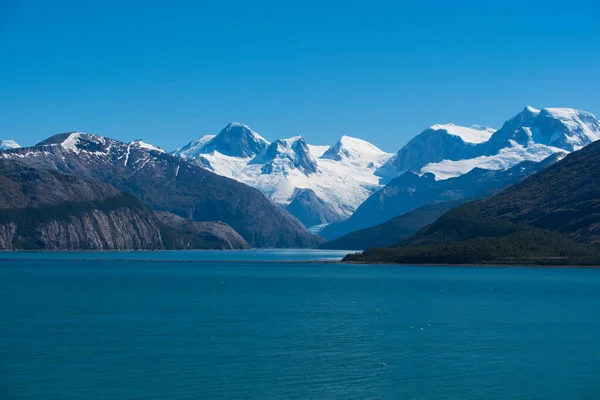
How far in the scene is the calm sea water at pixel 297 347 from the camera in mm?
68938

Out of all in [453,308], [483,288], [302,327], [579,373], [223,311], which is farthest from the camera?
[483,288]

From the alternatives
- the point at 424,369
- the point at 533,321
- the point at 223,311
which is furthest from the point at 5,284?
the point at 424,369

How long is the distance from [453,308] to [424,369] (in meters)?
56.8

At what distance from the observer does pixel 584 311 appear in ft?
422

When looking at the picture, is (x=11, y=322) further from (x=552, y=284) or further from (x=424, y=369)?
(x=552, y=284)

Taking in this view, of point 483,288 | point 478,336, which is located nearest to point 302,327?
point 478,336

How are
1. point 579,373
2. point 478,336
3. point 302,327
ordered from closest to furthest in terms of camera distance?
point 579,373 → point 478,336 → point 302,327

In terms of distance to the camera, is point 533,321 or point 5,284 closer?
point 533,321

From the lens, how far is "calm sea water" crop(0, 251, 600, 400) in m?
68.9

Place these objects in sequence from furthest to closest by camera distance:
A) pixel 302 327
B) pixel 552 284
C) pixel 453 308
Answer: pixel 552 284 < pixel 453 308 < pixel 302 327

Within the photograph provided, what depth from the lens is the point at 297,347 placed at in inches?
3482

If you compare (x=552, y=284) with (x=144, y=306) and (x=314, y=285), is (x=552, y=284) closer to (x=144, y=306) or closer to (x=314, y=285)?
(x=314, y=285)

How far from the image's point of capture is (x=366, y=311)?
127m

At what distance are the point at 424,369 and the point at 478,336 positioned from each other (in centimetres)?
2251
